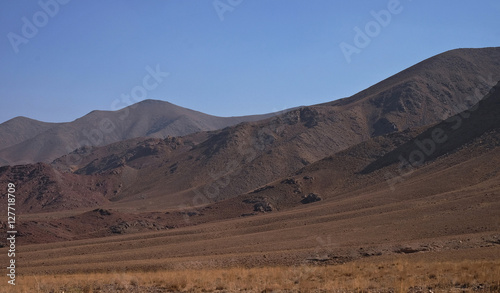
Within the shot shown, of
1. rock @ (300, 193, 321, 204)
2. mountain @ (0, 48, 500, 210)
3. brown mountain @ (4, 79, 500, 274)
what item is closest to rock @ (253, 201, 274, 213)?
brown mountain @ (4, 79, 500, 274)

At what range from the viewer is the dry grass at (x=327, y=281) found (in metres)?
14.3

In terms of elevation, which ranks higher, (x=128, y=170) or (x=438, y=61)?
(x=438, y=61)

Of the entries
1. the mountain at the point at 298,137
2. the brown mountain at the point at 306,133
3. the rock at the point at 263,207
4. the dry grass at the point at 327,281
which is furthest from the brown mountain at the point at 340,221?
the brown mountain at the point at 306,133

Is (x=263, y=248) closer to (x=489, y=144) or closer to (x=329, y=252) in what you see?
(x=329, y=252)

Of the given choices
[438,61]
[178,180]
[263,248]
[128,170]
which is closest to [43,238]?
[263,248]

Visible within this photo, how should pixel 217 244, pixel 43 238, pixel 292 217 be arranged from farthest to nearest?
1. pixel 43 238
2. pixel 292 217
3. pixel 217 244

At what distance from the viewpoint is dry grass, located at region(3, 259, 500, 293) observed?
14.3m

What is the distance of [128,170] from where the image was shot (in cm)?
11350

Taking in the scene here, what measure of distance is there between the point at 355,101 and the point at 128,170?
6305 centimetres

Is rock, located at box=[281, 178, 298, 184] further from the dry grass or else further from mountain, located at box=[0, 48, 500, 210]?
the dry grass

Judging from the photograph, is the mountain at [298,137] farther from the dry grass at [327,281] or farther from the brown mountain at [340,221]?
the dry grass at [327,281]

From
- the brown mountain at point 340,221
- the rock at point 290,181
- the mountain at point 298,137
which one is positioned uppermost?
the mountain at point 298,137

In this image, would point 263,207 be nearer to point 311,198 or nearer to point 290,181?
point 311,198

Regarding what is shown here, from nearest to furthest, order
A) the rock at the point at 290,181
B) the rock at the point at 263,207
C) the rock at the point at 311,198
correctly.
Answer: the rock at the point at 311,198, the rock at the point at 263,207, the rock at the point at 290,181
